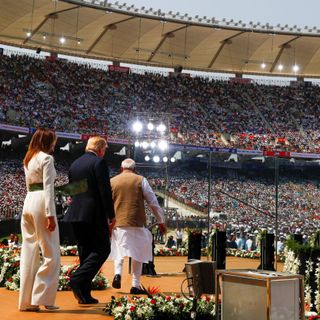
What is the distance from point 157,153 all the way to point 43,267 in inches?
363

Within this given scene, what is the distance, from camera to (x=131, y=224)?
7156 mm

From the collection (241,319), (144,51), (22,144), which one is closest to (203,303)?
(241,319)

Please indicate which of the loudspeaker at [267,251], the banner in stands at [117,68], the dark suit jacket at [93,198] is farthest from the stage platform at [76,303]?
the banner in stands at [117,68]

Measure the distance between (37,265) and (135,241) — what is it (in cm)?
179

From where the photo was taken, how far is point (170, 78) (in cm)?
3997

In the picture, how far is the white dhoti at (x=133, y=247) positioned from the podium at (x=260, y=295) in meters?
3.04

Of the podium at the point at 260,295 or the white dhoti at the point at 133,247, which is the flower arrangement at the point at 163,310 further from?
the white dhoti at the point at 133,247

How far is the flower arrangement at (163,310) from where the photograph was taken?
4.79 m

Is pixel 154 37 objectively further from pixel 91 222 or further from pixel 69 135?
pixel 91 222

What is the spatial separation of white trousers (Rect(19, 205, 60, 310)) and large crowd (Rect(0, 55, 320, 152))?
25218 mm

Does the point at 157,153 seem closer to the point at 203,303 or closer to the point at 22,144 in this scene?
the point at 203,303

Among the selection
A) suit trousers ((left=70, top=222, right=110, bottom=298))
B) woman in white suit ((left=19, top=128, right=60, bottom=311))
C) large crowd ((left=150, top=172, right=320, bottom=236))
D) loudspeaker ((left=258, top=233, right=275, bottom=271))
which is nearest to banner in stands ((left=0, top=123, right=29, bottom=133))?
large crowd ((left=150, top=172, right=320, bottom=236))

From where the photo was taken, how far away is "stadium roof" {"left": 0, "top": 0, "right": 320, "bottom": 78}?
1236 inches

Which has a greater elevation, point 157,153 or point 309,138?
point 309,138
